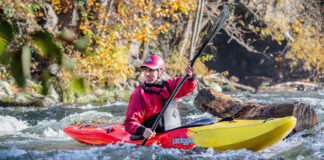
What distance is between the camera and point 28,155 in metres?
3.00

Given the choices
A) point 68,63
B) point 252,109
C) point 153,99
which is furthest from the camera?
point 252,109

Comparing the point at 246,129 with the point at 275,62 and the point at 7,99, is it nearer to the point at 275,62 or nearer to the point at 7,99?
the point at 7,99

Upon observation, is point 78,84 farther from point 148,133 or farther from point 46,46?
point 148,133

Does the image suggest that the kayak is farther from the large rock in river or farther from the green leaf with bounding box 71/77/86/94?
the green leaf with bounding box 71/77/86/94

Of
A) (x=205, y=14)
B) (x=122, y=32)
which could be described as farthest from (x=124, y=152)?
(x=205, y=14)

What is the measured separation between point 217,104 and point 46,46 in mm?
4636

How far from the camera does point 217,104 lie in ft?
16.8

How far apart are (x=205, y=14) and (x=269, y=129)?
32.4 ft

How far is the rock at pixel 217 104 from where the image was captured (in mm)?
4844

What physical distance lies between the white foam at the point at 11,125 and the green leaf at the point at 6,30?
175 inches

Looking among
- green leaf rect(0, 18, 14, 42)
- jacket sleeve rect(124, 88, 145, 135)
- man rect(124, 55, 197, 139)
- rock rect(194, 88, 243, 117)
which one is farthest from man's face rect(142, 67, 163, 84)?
green leaf rect(0, 18, 14, 42)

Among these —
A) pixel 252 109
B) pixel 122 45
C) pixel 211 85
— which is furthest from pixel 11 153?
pixel 211 85

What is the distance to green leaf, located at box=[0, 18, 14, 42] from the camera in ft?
2.14

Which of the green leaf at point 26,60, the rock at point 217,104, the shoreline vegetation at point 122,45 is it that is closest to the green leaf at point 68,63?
the shoreline vegetation at point 122,45
